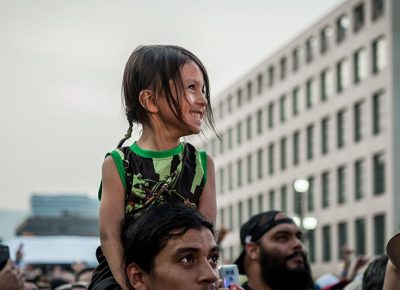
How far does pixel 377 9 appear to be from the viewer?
67438 mm

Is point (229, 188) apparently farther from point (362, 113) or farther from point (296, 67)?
point (362, 113)

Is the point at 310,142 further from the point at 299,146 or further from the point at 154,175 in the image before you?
the point at 154,175

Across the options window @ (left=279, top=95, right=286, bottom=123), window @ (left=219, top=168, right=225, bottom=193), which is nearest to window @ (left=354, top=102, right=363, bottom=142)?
window @ (left=279, top=95, right=286, bottom=123)

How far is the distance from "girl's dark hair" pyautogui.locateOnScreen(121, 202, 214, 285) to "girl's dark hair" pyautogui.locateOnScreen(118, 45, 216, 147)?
62cm

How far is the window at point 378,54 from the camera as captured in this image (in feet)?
216

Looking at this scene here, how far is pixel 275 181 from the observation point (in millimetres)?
84562

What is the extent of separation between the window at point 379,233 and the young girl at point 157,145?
61.9 meters

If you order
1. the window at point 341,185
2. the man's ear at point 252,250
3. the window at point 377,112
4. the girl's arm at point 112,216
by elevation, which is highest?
the window at point 377,112

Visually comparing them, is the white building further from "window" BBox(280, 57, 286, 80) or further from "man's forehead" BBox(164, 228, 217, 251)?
"man's forehead" BBox(164, 228, 217, 251)

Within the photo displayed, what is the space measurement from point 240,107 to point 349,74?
22.5 metres

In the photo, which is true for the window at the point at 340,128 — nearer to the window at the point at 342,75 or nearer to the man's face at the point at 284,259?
the window at the point at 342,75

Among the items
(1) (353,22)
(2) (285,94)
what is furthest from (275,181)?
(1) (353,22)

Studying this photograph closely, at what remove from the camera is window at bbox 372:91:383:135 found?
217 ft

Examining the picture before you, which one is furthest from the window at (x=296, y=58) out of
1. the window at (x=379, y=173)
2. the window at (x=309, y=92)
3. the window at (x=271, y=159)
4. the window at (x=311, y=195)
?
the window at (x=379, y=173)
